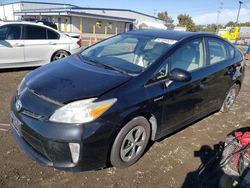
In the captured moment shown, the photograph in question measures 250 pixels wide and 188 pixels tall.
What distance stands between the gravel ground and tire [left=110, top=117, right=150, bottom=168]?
0.13m

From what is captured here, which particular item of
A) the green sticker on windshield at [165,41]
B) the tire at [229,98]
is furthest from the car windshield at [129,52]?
the tire at [229,98]

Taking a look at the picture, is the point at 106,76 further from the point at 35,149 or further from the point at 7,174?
the point at 7,174

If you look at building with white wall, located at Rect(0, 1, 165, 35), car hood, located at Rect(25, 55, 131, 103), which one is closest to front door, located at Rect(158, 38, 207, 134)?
car hood, located at Rect(25, 55, 131, 103)

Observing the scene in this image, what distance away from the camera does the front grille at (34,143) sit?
2520mm

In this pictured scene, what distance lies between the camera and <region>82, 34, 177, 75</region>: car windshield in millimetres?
3236

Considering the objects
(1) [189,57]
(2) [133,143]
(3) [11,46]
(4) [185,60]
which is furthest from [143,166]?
(3) [11,46]

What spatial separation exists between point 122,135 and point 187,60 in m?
1.63

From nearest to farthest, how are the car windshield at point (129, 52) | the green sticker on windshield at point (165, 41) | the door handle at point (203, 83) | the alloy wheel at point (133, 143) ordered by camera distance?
the alloy wheel at point (133, 143) < the car windshield at point (129, 52) < the green sticker on windshield at point (165, 41) < the door handle at point (203, 83)

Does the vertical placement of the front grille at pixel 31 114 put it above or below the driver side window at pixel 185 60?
below

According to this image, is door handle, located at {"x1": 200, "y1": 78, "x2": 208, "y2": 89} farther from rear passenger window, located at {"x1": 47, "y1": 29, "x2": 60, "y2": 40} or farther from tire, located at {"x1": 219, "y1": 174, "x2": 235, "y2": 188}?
rear passenger window, located at {"x1": 47, "y1": 29, "x2": 60, "y2": 40}

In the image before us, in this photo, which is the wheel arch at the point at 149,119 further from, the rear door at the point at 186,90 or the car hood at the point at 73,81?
the car hood at the point at 73,81

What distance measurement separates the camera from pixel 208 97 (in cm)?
404

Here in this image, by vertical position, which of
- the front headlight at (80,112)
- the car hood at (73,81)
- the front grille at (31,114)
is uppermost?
the car hood at (73,81)

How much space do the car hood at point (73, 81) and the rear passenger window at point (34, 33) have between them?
4038 mm
